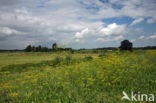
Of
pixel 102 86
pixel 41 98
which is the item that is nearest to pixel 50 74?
pixel 41 98

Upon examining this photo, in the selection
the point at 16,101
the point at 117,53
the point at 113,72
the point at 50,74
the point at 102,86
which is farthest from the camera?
the point at 117,53

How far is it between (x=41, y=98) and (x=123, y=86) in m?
2.93

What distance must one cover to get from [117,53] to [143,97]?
307cm

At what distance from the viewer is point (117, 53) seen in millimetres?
6238

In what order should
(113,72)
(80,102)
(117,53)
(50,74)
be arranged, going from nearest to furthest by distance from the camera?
(80,102), (113,72), (50,74), (117,53)

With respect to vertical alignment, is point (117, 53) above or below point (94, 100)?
above

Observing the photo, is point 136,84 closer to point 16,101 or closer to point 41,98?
point 41,98

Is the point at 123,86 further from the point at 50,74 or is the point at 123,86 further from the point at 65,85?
the point at 50,74

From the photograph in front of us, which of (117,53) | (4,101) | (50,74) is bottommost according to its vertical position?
(4,101)

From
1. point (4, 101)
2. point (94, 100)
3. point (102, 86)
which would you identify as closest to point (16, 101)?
point (4, 101)

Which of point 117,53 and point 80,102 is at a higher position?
point 117,53

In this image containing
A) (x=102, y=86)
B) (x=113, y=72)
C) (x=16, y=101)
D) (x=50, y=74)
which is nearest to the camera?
(x=16, y=101)

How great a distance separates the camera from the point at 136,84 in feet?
14.3

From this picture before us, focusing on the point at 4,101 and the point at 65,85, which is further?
the point at 65,85
